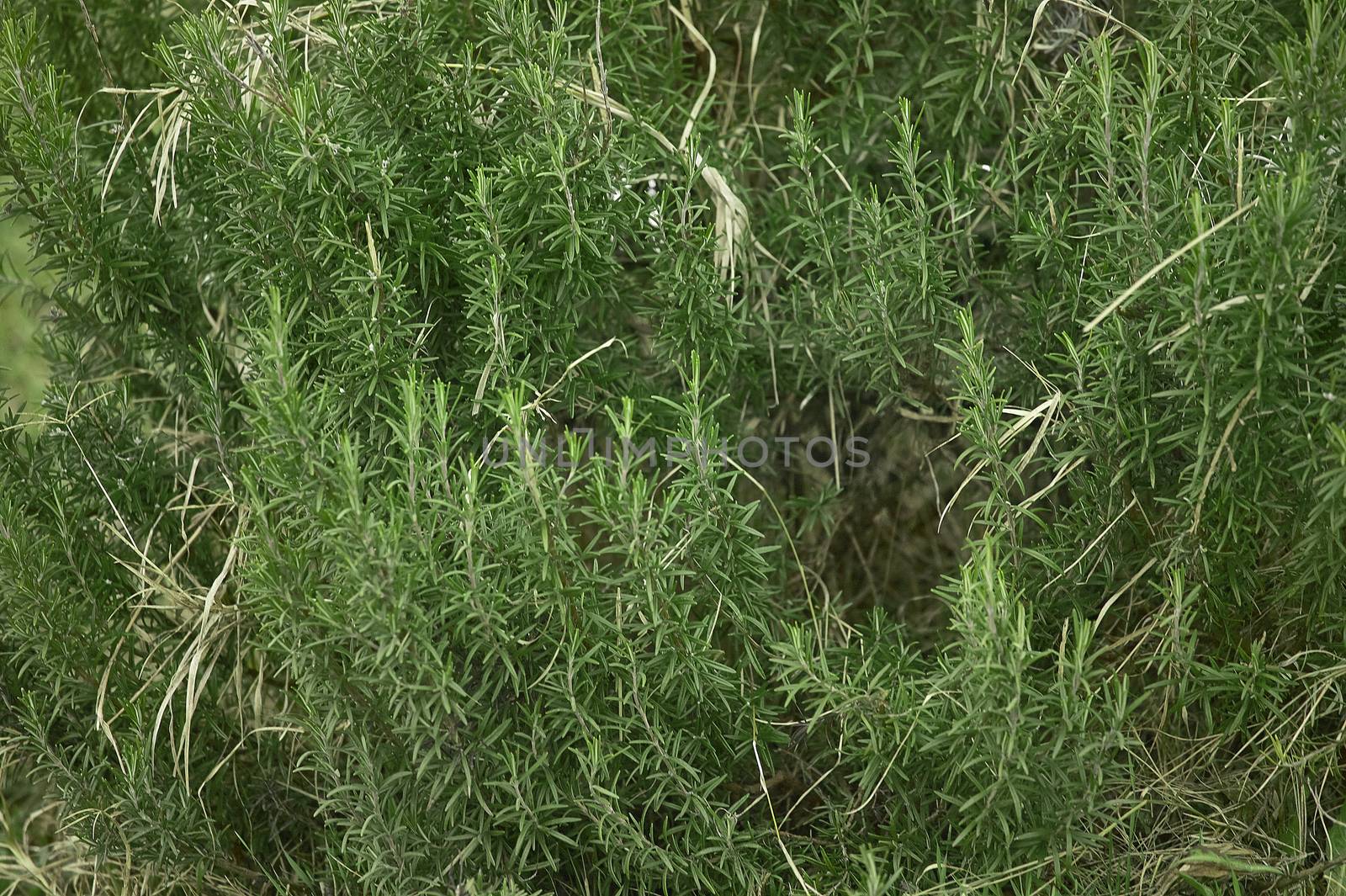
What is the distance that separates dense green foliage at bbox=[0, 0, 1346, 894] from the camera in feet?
4.25

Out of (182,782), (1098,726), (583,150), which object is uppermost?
(583,150)

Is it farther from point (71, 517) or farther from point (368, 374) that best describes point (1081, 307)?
point (71, 517)

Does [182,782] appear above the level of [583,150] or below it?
below

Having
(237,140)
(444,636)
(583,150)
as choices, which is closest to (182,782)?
(444,636)

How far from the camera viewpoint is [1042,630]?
1526 millimetres

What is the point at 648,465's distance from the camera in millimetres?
1917

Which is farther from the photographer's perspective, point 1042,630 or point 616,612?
point 1042,630

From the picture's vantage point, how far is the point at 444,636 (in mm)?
1289

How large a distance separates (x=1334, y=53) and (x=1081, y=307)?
426mm

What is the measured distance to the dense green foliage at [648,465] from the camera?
4.25 feet

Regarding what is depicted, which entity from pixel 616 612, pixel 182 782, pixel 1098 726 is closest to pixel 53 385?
pixel 182 782

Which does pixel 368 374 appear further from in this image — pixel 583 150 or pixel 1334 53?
pixel 1334 53

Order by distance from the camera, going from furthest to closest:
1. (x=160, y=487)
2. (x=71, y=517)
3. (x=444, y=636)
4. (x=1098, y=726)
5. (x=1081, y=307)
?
(x=160, y=487) → (x=71, y=517) → (x=1081, y=307) → (x=1098, y=726) → (x=444, y=636)

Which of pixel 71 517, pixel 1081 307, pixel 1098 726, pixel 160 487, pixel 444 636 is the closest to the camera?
pixel 444 636
